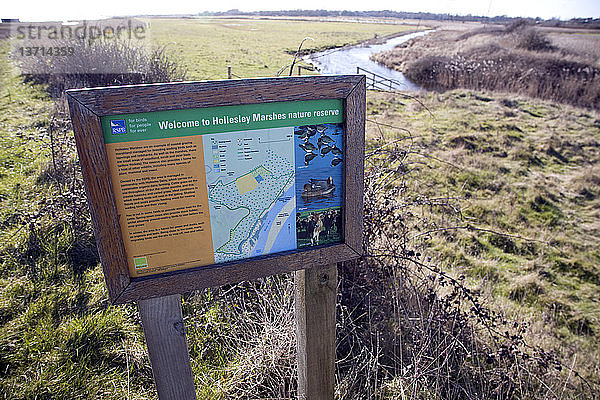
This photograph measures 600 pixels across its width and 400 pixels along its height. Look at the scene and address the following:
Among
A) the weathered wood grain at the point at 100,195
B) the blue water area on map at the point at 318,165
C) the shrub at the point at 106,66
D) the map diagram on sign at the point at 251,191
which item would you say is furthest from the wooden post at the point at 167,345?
the shrub at the point at 106,66

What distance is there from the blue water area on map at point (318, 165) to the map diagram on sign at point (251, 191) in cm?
3

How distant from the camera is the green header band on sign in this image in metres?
1.22

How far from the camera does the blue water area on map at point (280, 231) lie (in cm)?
146

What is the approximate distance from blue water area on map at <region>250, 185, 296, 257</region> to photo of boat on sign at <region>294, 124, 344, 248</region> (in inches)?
1.1

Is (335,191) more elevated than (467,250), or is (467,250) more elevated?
(335,191)

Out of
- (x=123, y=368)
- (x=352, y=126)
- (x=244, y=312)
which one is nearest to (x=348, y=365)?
(x=244, y=312)

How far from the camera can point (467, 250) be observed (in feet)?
15.5

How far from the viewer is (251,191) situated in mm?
1412

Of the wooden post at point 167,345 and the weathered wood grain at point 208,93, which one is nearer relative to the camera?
the weathered wood grain at point 208,93

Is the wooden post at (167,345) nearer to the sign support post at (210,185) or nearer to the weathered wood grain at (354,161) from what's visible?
the sign support post at (210,185)

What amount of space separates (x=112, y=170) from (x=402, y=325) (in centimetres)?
234

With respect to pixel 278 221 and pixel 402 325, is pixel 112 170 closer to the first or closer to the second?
pixel 278 221

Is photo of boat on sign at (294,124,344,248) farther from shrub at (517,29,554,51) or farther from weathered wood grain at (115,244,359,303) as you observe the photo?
shrub at (517,29,554,51)

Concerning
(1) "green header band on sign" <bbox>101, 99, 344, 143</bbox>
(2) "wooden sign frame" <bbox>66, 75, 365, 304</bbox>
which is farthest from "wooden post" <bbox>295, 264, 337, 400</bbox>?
(1) "green header band on sign" <bbox>101, 99, 344, 143</bbox>
